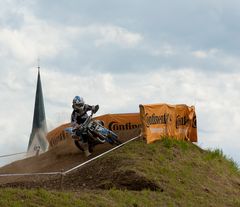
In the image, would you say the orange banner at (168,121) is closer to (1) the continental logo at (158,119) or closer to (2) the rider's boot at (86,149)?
(1) the continental logo at (158,119)

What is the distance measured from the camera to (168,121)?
22.4 m

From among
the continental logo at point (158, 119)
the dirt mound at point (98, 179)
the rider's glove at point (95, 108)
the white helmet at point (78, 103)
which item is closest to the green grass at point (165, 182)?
the dirt mound at point (98, 179)

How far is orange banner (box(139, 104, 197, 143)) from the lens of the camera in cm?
2077

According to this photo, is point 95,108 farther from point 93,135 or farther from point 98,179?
point 98,179

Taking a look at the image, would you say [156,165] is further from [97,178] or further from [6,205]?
[6,205]

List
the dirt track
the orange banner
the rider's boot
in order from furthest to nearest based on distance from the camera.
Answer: the rider's boot → the orange banner → the dirt track

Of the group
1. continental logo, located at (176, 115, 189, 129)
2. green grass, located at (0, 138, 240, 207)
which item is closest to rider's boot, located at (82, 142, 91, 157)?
green grass, located at (0, 138, 240, 207)

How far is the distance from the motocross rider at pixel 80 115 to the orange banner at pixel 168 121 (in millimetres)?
1946

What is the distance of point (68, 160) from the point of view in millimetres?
21438

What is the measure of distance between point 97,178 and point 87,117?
175 inches

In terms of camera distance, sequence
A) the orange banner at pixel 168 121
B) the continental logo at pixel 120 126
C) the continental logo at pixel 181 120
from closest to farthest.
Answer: the orange banner at pixel 168 121
the continental logo at pixel 120 126
the continental logo at pixel 181 120

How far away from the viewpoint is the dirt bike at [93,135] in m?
20.5

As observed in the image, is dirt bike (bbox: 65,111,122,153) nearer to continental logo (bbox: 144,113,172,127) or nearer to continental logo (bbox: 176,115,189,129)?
continental logo (bbox: 144,113,172,127)

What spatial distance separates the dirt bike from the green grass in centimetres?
134
